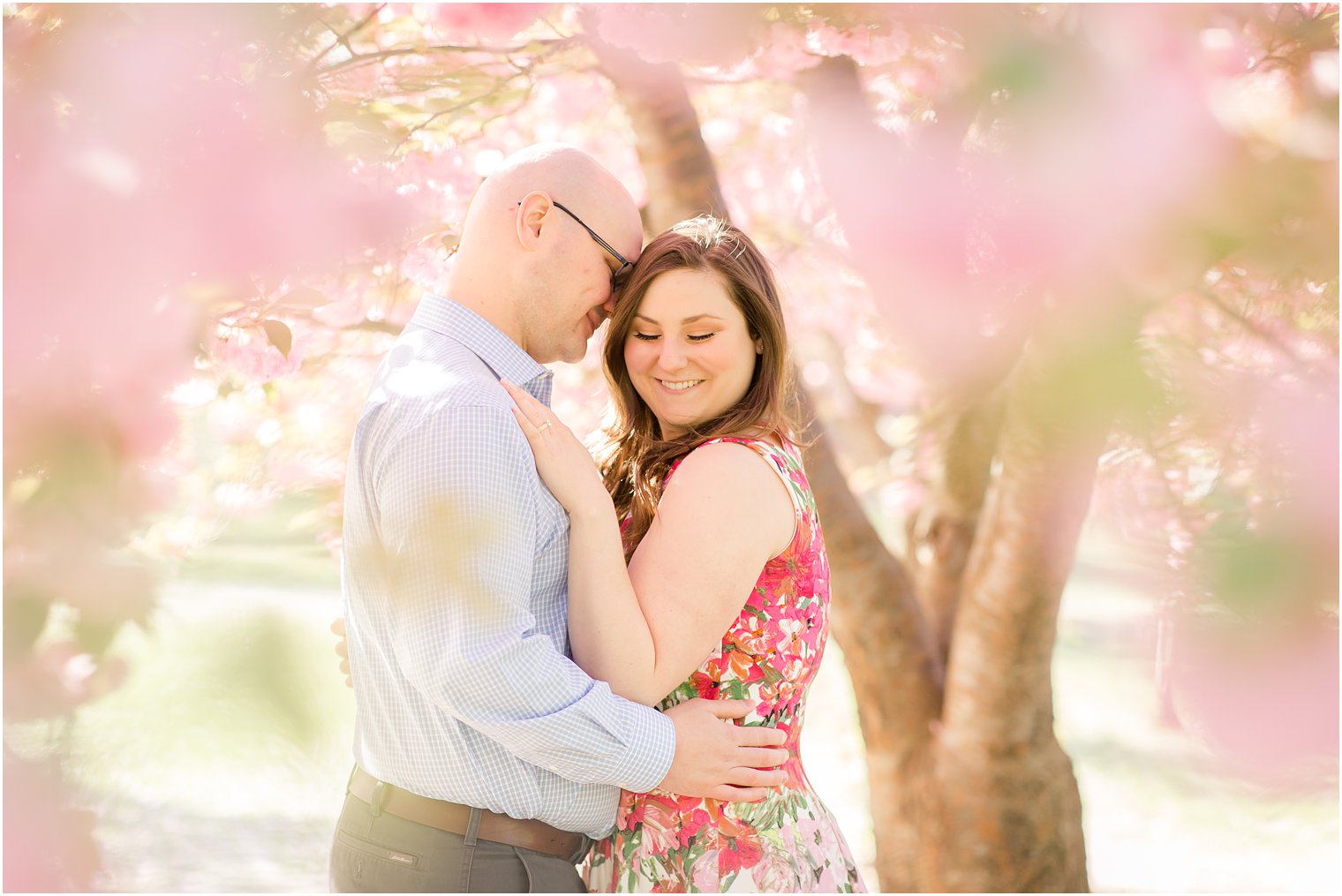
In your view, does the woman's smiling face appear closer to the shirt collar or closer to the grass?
the shirt collar

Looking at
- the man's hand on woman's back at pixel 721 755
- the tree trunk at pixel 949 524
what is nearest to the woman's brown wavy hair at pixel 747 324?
the man's hand on woman's back at pixel 721 755

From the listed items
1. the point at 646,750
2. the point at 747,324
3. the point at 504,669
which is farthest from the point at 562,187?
the point at 646,750

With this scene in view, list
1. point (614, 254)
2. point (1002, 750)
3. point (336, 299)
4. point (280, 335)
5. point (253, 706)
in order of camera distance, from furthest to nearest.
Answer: point (1002, 750) < point (614, 254) < point (280, 335) < point (336, 299) < point (253, 706)

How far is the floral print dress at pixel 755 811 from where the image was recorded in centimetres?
213

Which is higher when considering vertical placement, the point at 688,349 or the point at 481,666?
the point at 688,349

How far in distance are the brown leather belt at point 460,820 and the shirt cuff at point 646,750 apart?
0.73 ft

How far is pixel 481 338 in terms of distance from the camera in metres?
2.14

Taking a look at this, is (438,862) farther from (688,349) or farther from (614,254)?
(614,254)

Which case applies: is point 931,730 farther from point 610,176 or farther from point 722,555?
point 610,176

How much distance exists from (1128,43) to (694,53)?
0.65 metres

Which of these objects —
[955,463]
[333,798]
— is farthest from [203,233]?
[955,463]

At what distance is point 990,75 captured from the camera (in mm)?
545

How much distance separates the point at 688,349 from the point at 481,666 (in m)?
0.86

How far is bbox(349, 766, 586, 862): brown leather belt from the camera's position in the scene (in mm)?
1993
